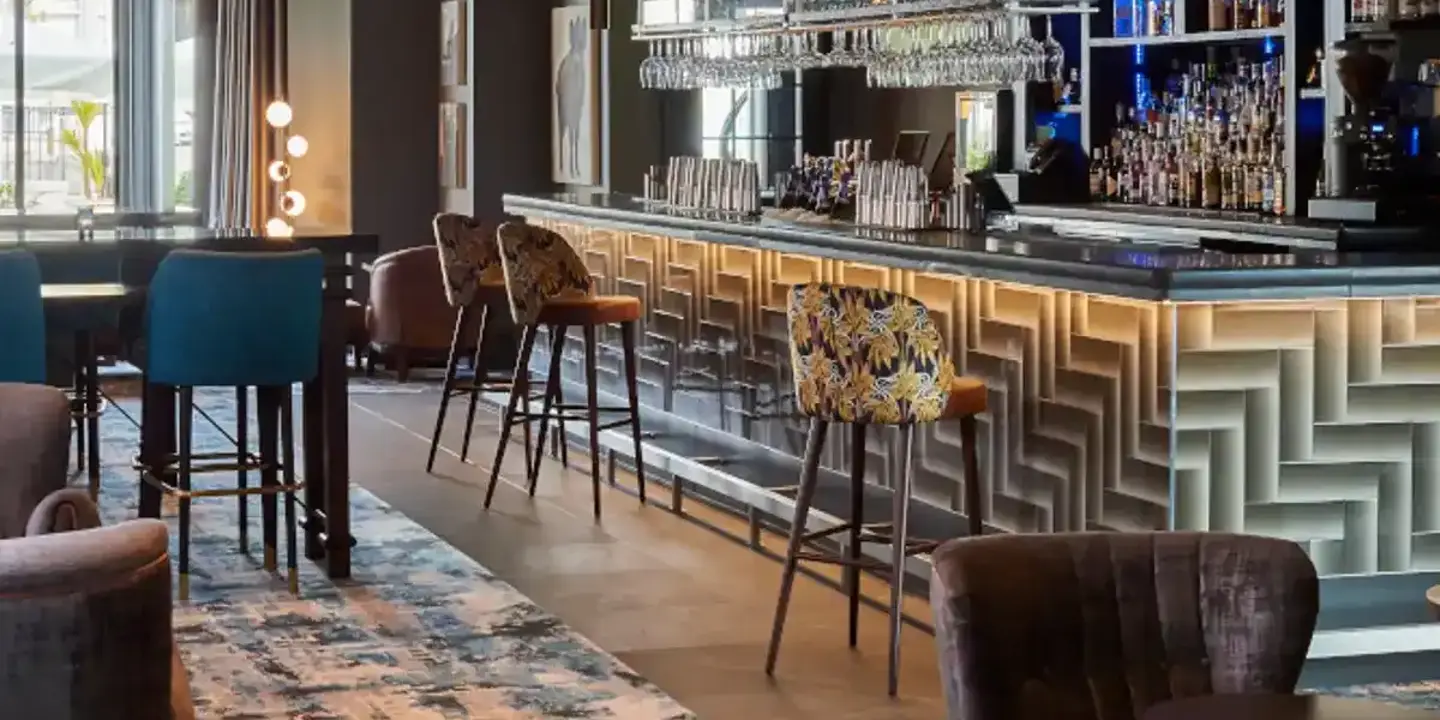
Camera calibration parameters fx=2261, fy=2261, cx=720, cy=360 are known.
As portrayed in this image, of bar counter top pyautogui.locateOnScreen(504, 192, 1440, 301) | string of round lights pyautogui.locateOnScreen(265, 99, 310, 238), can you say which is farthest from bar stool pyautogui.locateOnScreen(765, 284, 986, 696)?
string of round lights pyautogui.locateOnScreen(265, 99, 310, 238)

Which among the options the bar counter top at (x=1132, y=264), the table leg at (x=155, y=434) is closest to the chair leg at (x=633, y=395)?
the bar counter top at (x=1132, y=264)

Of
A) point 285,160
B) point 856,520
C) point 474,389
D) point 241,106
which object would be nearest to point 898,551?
point 856,520

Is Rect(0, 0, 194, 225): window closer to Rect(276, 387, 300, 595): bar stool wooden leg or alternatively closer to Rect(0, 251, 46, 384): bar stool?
Rect(276, 387, 300, 595): bar stool wooden leg

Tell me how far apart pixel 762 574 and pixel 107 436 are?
4.64 m

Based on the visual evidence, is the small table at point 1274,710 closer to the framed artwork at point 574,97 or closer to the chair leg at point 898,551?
the chair leg at point 898,551

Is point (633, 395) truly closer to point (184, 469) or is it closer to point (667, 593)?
point (667, 593)

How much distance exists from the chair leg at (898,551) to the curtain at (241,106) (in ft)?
31.5

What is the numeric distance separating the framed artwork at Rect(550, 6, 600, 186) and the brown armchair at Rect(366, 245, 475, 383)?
38.7 inches

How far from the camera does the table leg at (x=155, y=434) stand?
7.18 m

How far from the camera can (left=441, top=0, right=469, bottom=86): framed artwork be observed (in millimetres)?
13992

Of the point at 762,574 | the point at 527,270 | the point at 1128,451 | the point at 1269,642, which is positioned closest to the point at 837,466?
the point at 762,574

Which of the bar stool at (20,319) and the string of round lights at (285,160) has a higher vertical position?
the string of round lights at (285,160)

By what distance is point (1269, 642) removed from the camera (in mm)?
3316

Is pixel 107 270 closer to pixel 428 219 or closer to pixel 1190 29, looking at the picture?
pixel 1190 29
